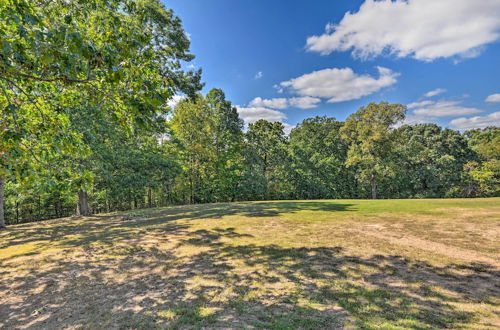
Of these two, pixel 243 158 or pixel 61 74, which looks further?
pixel 243 158

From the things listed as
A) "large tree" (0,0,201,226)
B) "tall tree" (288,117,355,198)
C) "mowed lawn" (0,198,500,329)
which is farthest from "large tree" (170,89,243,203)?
"large tree" (0,0,201,226)

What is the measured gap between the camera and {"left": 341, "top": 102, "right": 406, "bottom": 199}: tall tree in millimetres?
26984

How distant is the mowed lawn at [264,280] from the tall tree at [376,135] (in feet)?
70.0

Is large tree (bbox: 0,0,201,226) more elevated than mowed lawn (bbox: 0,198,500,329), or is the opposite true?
large tree (bbox: 0,0,201,226)

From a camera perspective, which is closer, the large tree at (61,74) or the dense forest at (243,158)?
the large tree at (61,74)

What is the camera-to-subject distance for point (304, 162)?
33375mm

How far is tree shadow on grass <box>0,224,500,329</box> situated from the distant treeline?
19.1 m

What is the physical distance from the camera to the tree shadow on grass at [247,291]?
10.3ft

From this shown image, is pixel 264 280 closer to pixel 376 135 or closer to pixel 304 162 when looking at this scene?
pixel 376 135

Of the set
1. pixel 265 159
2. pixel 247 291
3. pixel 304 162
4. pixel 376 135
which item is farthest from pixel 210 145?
pixel 247 291

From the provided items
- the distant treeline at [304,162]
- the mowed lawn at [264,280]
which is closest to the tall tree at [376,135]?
the distant treeline at [304,162]

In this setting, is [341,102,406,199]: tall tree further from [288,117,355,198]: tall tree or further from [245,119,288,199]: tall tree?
[245,119,288,199]: tall tree

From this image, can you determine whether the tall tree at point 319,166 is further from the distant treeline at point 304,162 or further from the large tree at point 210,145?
the large tree at point 210,145

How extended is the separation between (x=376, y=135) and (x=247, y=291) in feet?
91.6
